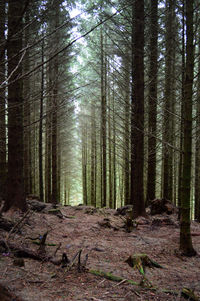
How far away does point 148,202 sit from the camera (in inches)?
365

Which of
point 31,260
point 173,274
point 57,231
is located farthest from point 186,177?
point 57,231

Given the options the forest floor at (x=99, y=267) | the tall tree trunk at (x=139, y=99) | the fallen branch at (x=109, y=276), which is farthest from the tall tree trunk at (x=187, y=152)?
the tall tree trunk at (x=139, y=99)

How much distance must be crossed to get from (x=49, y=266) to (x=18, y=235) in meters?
1.60

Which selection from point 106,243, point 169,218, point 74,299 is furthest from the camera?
point 169,218

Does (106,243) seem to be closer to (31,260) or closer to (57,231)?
(57,231)

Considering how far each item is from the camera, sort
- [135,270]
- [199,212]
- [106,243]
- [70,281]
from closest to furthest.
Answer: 1. [70,281]
2. [135,270]
3. [106,243]
4. [199,212]

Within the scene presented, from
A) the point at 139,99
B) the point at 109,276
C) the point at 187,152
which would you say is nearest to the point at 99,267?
the point at 109,276

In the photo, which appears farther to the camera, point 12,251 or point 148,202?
point 148,202

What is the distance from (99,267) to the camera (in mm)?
3221

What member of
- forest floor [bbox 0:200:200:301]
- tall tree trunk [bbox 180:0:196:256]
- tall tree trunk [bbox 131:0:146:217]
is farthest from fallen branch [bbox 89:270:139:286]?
tall tree trunk [bbox 131:0:146:217]

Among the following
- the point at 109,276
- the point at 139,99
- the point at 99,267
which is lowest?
the point at 99,267

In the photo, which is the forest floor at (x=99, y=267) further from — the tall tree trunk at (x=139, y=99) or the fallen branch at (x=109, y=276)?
the tall tree trunk at (x=139, y=99)

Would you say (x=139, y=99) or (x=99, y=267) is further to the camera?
(x=139, y=99)

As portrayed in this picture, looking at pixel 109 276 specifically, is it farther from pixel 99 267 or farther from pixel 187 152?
pixel 187 152
